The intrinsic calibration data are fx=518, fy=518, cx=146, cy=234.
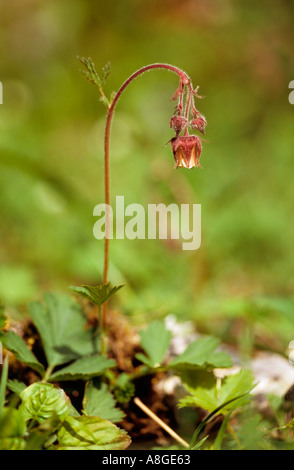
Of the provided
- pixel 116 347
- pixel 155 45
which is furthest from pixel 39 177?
pixel 155 45

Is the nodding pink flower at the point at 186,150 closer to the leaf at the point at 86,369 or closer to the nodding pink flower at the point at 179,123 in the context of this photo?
the nodding pink flower at the point at 179,123

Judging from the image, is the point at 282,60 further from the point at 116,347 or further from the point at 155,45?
the point at 116,347

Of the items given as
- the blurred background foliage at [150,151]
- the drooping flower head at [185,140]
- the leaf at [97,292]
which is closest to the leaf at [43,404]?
the leaf at [97,292]

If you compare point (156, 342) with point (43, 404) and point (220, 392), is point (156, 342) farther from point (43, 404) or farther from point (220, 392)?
point (43, 404)

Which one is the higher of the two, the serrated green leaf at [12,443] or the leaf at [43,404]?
the leaf at [43,404]

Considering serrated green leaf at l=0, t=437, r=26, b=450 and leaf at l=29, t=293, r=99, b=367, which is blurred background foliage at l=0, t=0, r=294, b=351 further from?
serrated green leaf at l=0, t=437, r=26, b=450

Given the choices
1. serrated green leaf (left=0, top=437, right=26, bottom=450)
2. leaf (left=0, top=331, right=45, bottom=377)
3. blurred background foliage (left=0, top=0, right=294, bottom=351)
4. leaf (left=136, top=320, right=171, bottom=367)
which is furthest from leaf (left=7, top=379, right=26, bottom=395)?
blurred background foliage (left=0, top=0, right=294, bottom=351)

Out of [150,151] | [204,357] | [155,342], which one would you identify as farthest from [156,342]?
[150,151]
